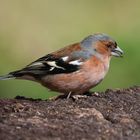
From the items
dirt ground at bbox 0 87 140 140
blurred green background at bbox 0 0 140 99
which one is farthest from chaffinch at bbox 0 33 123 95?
blurred green background at bbox 0 0 140 99

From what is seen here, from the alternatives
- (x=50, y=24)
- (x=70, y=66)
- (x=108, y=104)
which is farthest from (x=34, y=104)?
(x=50, y=24)

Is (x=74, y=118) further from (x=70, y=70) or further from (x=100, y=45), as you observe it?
(x=100, y=45)

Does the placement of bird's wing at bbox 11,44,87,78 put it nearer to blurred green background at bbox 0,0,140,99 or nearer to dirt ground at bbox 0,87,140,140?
dirt ground at bbox 0,87,140,140

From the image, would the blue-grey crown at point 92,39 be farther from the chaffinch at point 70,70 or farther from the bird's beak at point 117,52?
the bird's beak at point 117,52

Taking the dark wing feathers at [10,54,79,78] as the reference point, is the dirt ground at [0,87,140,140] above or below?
below

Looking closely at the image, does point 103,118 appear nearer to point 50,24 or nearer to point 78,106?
point 78,106

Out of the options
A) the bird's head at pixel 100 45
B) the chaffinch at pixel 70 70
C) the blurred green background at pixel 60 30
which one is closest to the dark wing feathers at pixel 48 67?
the chaffinch at pixel 70 70
